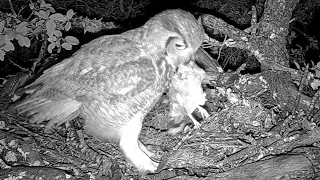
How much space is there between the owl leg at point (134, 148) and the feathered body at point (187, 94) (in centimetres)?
31

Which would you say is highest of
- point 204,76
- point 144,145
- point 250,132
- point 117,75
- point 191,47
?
point 191,47

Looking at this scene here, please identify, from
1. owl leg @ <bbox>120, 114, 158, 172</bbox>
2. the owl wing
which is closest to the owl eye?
the owl wing

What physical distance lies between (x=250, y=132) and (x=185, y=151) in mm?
398

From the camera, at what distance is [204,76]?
239 centimetres

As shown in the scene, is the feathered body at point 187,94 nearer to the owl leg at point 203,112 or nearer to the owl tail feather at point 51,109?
the owl leg at point 203,112

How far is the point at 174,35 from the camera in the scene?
1.89 metres

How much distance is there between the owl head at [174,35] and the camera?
190 cm

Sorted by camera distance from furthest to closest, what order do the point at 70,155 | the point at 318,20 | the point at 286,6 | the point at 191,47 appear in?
the point at 318,20, the point at 286,6, the point at 70,155, the point at 191,47

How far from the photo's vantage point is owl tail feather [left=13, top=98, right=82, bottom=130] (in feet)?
7.10

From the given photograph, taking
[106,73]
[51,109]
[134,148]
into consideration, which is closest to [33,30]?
[51,109]

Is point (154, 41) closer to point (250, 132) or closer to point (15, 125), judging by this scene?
point (250, 132)

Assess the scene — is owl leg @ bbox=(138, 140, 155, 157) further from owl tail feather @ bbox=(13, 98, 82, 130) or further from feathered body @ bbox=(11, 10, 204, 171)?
owl tail feather @ bbox=(13, 98, 82, 130)

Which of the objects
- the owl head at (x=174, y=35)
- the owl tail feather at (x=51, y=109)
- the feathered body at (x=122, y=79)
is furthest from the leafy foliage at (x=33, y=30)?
the owl head at (x=174, y=35)

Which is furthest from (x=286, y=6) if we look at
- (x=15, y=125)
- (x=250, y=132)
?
(x=15, y=125)
